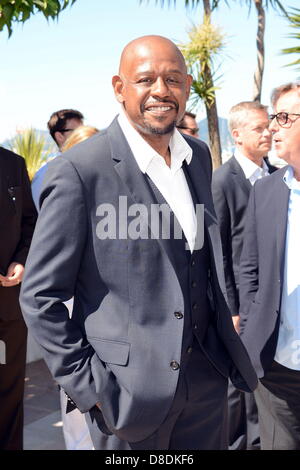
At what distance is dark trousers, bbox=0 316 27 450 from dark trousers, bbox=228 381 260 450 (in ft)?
4.90

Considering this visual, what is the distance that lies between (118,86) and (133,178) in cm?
38

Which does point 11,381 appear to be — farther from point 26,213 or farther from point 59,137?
point 59,137

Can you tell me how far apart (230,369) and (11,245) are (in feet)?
5.48

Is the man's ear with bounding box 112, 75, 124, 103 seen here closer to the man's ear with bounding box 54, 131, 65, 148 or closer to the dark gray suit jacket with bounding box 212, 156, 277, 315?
the dark gray suit jacket with bounding box 212, 156, 277, 315

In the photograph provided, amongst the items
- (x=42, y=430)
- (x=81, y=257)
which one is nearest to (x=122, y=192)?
(x=81, y=257)

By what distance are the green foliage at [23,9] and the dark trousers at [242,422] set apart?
2.92 meters

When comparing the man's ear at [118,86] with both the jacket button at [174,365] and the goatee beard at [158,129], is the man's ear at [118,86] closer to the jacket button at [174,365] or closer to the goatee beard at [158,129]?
the goatee beard at [158,129]

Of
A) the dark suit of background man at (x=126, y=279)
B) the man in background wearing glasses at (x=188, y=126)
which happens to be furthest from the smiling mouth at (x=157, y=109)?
the man in background wearing glasses at (x=188, y=126)

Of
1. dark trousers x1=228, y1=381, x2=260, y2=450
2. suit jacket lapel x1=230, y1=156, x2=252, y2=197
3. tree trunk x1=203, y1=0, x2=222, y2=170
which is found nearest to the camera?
dark trousers x1=228, y1=381, x2=260, y2=450

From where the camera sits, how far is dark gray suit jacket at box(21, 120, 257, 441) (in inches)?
77.5

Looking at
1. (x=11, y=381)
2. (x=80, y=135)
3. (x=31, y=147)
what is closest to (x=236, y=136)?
(x=80, y=135)

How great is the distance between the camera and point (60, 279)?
6.51ft

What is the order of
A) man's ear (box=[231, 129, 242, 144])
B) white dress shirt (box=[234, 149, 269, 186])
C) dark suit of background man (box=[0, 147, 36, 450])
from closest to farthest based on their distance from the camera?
dark suit of background man (box=[0, 147, 36, 450]), white dress shirt (box=[234, 149, 269, 186]), man's ear (box=[231, 129, 242, 144])

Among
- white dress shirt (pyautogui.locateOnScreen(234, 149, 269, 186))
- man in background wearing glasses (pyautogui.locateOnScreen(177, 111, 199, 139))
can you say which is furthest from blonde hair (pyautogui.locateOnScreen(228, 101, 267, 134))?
man in background wearing glasses (pyautogui.locateOnScreen(177, 111, 199, 139))
